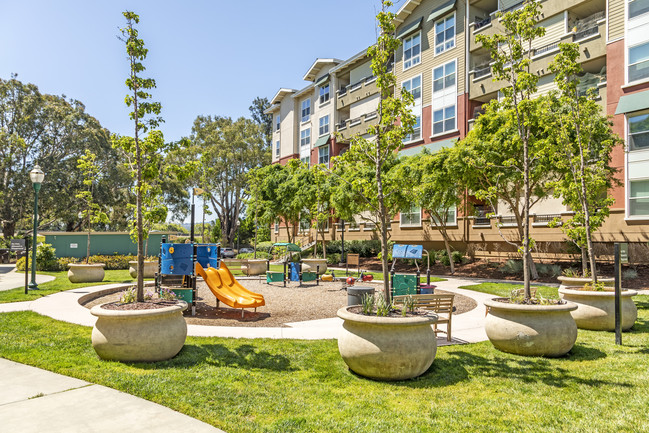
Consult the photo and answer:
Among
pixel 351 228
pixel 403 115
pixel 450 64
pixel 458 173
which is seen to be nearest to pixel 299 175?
pixel 351 228

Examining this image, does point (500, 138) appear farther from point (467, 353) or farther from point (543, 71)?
point (467, 353)

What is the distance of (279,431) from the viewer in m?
4.27

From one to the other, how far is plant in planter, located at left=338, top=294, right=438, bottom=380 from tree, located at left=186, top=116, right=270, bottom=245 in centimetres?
5087

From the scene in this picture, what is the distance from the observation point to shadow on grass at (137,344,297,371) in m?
6.43

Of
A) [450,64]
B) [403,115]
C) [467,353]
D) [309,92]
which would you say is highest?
[309,92]

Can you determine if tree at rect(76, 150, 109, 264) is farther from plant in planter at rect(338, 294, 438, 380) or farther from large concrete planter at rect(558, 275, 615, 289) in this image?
large concrete planter at rect(558, 275, 615, 289)

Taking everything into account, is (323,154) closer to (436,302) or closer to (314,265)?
(314,265)

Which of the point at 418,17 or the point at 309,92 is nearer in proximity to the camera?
the point at 418,17

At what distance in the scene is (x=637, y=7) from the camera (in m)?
22.0

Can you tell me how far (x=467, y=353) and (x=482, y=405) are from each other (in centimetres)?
243

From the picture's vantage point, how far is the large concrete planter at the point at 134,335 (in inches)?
248

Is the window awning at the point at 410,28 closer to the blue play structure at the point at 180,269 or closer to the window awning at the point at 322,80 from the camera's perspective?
the window awning at the point at 322,80

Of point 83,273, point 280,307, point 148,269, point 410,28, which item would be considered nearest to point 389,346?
point 280,307

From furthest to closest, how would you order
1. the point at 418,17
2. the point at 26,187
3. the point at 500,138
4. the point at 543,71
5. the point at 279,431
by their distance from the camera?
1. the point at 26,187
2. the point at 418,17
3. the point at 543,71
4. the point at 500,138
5. the point at 279,431
